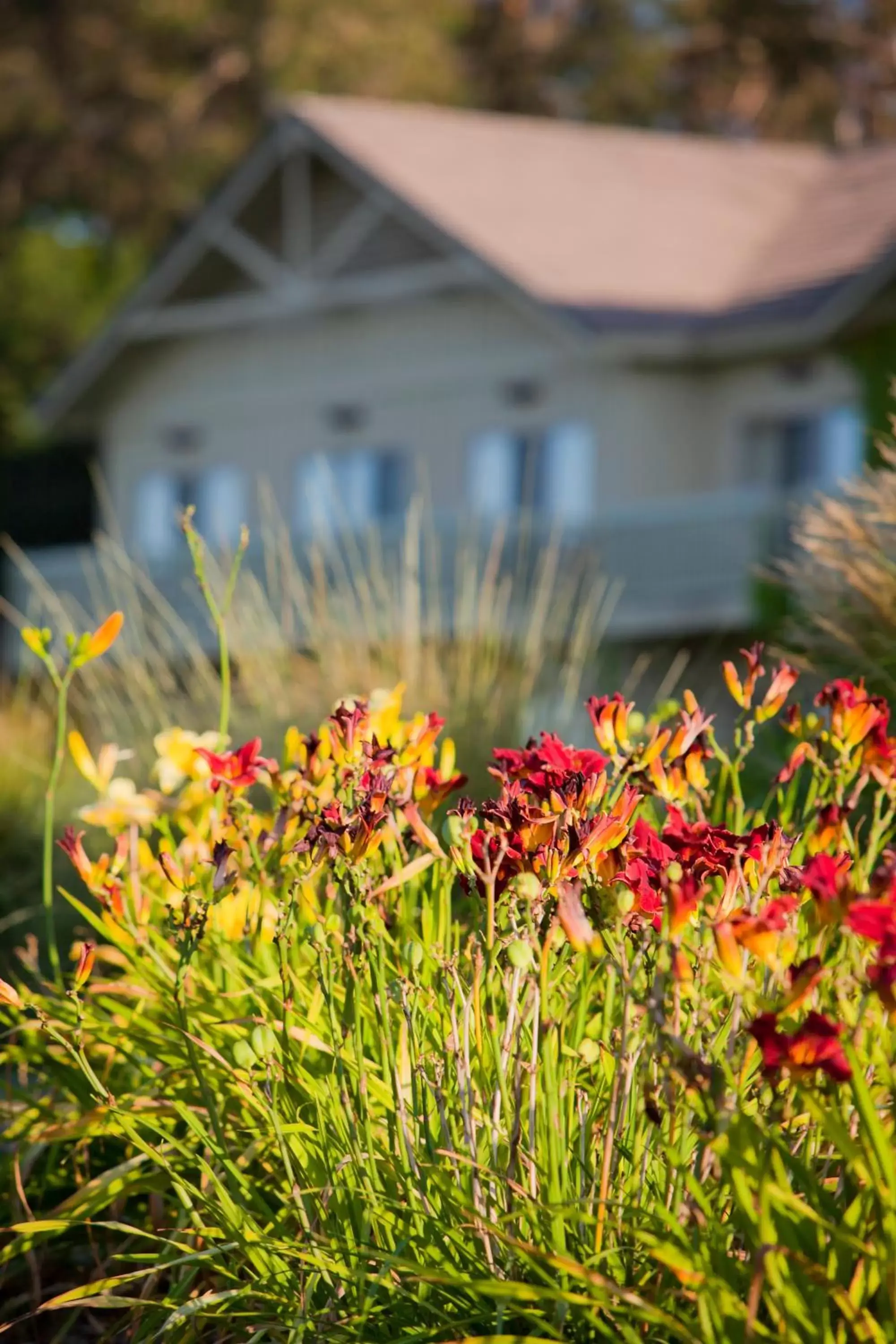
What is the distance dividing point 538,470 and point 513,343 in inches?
58.6

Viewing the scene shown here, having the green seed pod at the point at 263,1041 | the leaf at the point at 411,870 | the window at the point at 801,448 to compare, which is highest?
the leaf at the point at 411,870

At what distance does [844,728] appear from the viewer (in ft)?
9.65

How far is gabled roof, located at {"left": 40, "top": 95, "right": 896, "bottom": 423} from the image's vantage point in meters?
19.0

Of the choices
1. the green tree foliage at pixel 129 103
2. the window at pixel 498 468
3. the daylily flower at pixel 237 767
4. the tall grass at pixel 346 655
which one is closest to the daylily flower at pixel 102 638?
the daylily flower at pixel 237 767

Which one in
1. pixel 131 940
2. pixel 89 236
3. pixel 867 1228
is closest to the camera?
pixel 867 1228

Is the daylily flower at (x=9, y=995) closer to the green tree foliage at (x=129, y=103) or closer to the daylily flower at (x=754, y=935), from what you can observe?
the daylily flower at (x=754, y=935)

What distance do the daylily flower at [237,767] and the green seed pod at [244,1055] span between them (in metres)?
0.47

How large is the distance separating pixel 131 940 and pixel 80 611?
439cm

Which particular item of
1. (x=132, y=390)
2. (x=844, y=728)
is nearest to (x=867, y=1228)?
(x=844, y=728)

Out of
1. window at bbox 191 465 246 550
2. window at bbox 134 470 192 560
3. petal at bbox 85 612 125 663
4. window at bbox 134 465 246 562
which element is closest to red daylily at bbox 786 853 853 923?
petal at bbox 85 612 125 663

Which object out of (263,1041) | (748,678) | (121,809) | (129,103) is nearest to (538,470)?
(129,103)

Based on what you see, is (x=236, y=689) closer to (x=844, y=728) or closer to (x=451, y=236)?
(x=844, y=728)

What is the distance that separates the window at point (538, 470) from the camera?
20.0 meters

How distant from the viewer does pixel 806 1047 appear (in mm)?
2105
